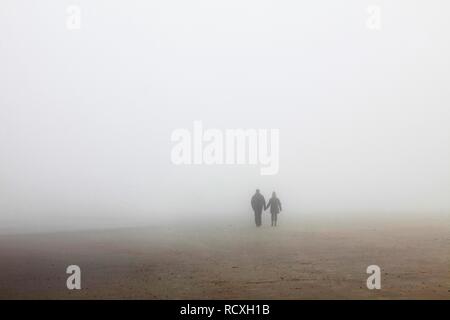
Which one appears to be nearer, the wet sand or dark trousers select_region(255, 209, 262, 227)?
the wet sand

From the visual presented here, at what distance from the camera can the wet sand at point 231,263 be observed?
8.93 m

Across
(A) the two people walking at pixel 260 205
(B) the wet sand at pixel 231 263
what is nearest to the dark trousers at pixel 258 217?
(A) the two people walking at pixel 260 205

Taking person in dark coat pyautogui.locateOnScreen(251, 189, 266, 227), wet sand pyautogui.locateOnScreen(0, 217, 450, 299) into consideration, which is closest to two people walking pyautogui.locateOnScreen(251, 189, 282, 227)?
person in dark coat pyautogui.locateOnScreen(251, 189, 266, 227)

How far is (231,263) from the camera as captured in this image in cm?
1140

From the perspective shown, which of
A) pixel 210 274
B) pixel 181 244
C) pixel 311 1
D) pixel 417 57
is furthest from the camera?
pixel 311 1

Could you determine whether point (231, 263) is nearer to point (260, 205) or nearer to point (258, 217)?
point (260, 205)

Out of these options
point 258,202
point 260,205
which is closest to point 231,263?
point 258,202

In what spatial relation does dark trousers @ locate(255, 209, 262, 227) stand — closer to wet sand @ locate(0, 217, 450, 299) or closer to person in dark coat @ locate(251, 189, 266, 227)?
person in dark coat @ locate(251, 189, 266, 227)

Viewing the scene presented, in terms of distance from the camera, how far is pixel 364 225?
1942 centimetres

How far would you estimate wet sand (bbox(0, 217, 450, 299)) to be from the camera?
8.93 m
